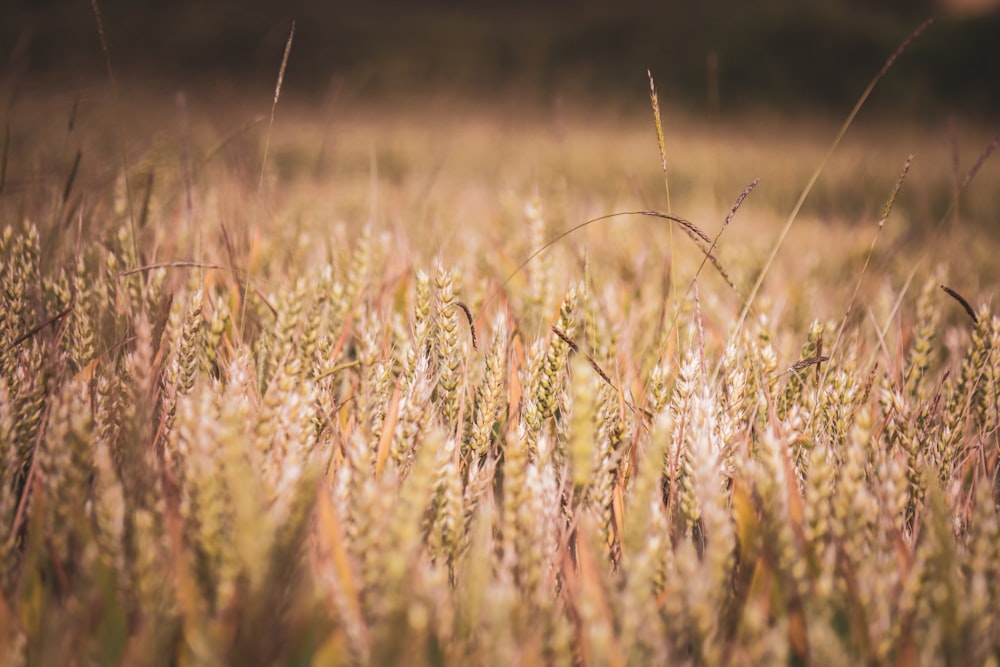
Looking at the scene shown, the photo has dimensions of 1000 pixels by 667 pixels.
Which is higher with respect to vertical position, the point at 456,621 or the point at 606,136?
the point at 606,136

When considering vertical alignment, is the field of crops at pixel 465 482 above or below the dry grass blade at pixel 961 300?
below

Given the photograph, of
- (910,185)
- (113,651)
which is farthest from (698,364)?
(910,185)

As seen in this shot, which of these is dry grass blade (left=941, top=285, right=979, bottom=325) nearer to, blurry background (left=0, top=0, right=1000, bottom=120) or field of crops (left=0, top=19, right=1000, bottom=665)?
field of crops (left=0, top=19, right=1000, bottom=665)

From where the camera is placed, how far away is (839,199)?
305 cm

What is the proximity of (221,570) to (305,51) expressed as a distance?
8.34m

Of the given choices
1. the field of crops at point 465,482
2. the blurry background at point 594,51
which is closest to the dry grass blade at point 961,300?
the field of crops at point 465,482

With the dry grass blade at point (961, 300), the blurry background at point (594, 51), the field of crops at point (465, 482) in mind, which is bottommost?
the field of crops at point (465, 482)

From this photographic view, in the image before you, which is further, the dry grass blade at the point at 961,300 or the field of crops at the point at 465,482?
the dry grass blade at the point at 961,300

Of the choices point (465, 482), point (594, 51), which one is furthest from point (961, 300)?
point (594, 51)

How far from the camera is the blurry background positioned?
6.02 m

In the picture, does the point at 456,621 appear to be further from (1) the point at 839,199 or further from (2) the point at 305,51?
(2) the point at 305,51

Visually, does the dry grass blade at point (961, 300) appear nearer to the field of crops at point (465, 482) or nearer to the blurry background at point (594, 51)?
the field of crops at point (465, 482)

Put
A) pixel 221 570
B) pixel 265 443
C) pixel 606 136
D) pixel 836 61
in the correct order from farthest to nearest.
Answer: pixel 836 61
pixel 606 136
pixel 265 443
pixel 221 570

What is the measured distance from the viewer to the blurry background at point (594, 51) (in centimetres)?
602
